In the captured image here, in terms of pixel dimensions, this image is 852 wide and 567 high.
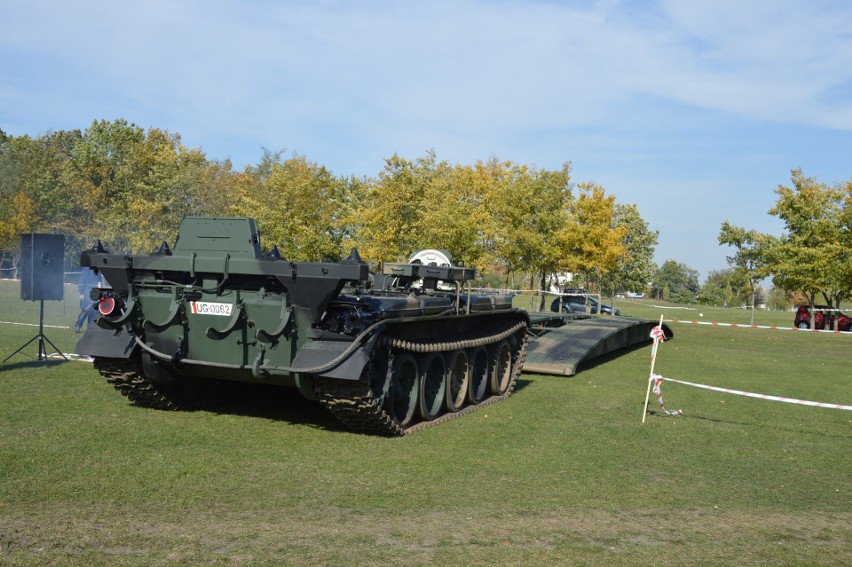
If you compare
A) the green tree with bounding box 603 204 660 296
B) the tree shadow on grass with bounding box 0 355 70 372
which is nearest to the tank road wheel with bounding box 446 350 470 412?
the tree shadow on grass with bounding box 0 355 70 372

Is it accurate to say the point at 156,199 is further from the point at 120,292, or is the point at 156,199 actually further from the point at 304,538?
the point at 304,538

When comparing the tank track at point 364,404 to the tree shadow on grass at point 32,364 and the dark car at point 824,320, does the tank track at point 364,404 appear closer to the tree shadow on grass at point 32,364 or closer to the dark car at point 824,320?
the tree shadow on grass at point 32,364

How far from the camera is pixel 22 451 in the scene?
8.33m

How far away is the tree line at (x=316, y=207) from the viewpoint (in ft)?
112

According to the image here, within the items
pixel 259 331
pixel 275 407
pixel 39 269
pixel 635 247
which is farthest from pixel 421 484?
pixel 635 247

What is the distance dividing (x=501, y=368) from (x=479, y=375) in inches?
31.6

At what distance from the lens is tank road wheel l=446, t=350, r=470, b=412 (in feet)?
38.9

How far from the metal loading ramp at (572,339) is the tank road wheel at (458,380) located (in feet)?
14.2

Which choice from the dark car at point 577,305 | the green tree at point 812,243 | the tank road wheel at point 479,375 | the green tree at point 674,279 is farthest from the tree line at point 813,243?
the green tree at point 674,279

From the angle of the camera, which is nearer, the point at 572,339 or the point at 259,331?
the point at 259,331

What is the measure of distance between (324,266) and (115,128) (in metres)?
42.8

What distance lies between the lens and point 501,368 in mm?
13930

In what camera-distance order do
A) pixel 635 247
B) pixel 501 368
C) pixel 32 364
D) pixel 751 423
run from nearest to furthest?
pixel 751 423
pixel 501 368
pixel 32 364
pixel 635 247

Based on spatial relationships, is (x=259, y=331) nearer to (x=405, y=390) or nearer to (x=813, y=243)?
(x=405, y=390)
